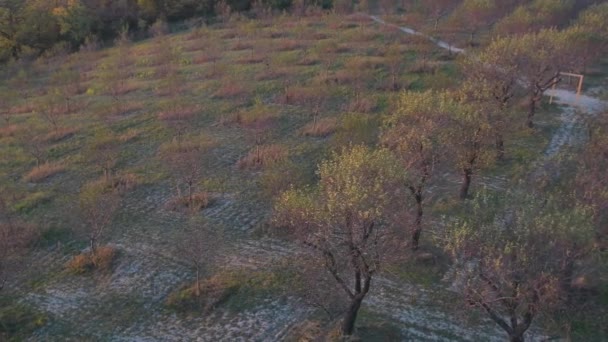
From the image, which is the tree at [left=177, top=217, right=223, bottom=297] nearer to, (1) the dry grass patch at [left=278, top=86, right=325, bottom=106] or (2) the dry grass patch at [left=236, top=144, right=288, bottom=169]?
(2) the dry grass patch at [left=236, top=144, right=288, bottom=169]

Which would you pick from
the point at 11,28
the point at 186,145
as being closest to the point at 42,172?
the point at 186,145

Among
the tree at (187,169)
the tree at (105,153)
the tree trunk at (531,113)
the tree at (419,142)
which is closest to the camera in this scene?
the tree at (419,142)

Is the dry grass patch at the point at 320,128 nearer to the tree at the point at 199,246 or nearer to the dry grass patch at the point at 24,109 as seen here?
the tree at the point at 199,246

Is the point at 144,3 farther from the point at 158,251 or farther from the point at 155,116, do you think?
the point at 158,251

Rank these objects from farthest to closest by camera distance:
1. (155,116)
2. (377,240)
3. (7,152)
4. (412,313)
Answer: (155,116) → (7,152) → (412,313) → (377,240)

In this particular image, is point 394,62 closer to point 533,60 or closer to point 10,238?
point 533,60

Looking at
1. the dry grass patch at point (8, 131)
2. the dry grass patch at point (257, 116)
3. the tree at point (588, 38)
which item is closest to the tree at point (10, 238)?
the dry grass patch at point (8, 131)

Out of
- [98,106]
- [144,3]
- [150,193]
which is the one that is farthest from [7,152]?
[144,3]
